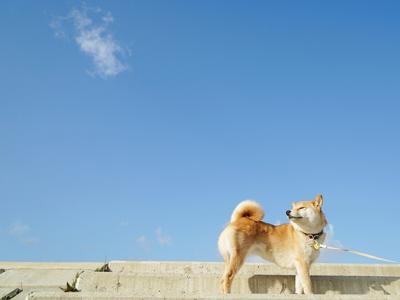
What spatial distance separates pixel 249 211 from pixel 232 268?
1.25 m

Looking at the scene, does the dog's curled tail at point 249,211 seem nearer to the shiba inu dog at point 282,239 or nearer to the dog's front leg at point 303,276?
the shiba inu dog at point 282,239

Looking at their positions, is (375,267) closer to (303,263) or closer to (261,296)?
(303,263)

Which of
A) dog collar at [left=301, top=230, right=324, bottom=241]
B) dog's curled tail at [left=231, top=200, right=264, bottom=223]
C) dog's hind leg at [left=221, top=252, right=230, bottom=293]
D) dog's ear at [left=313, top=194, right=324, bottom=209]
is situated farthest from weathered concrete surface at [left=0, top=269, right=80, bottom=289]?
dog's ear at [left=313, top=194, right=324, bottom=209]

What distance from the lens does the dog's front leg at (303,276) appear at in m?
7.01

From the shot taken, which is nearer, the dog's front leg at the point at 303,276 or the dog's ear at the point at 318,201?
the dog's front leg at the point at 303,276

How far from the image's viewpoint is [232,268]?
281 inches

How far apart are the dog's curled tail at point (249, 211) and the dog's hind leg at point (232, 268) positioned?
76cm

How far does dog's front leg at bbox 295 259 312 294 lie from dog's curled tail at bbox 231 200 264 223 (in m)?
1.07

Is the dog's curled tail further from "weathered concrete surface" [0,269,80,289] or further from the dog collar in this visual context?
"weathered concrete surface" [0,269,80,289]

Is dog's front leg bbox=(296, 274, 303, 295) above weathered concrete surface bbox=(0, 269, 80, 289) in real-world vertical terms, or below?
below

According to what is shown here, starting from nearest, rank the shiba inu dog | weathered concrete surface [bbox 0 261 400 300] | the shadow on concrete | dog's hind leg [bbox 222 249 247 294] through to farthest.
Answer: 1. weathered concrete surface [bbox 0 261 400 300]
2. dog's hind leg [bbox 222 249 247 294]
3. the shiba inu dog
4. the shadow on concrete

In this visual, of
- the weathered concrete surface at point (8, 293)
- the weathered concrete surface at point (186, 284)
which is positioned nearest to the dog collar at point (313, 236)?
the weathered concrete surface at point (186, 284)

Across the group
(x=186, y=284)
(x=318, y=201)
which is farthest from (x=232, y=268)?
(x=318, y=201)

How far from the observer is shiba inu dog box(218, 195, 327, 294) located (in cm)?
730
